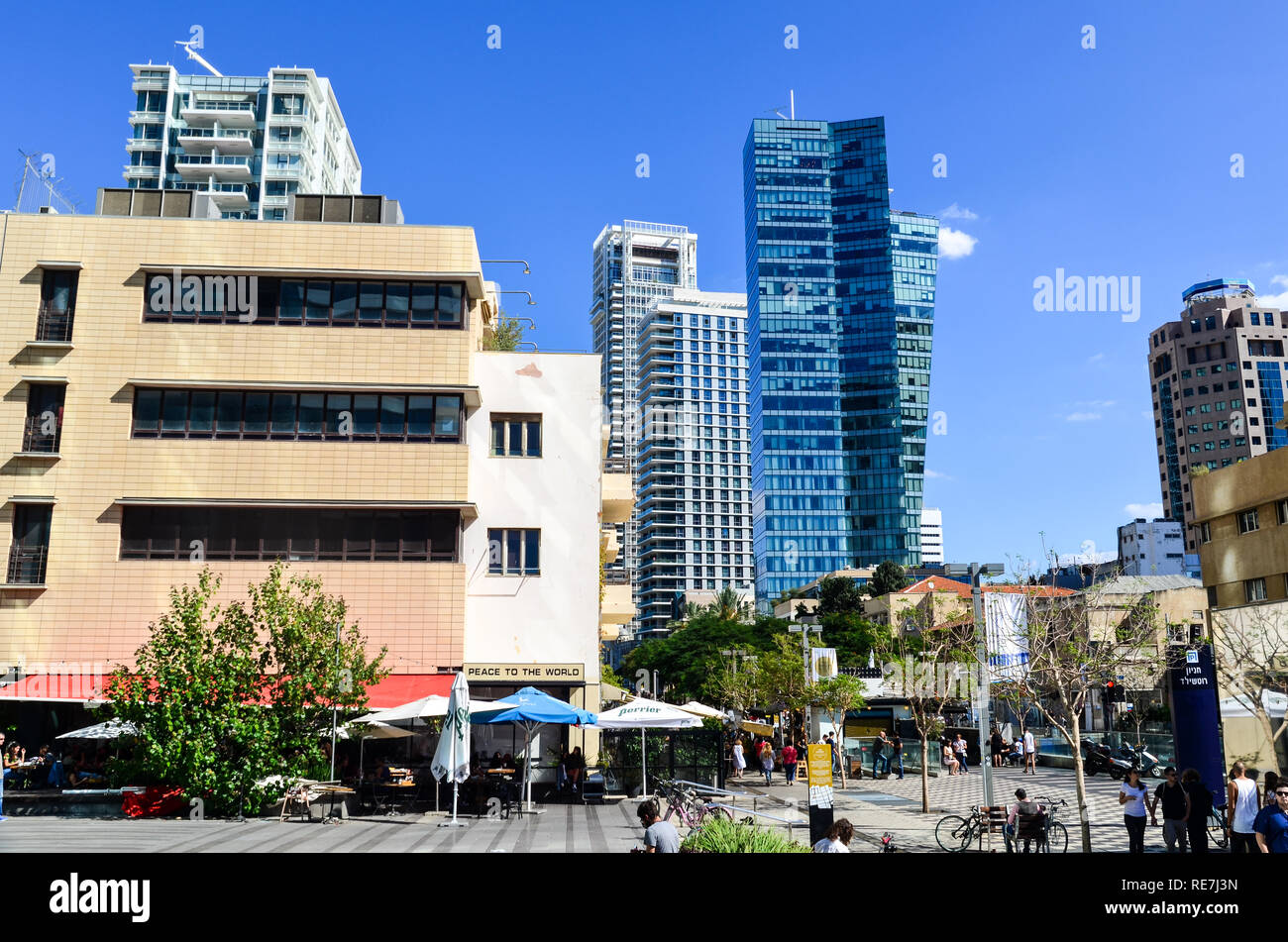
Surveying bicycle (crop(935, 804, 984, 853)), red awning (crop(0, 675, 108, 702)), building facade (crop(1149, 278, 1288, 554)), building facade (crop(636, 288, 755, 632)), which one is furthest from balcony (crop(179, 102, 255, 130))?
building facade (crop(1149, 278, 1288, 554))

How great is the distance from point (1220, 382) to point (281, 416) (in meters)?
160

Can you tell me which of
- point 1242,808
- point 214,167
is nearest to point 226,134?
point 214,167

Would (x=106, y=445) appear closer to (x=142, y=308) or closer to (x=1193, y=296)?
(x=142, y=308)

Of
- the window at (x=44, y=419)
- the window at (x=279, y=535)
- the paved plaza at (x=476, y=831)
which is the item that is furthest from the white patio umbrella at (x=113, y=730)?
the window at (x=44, y=419)

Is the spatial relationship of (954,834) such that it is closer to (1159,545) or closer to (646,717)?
(646,717)

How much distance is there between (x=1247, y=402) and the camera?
492ft

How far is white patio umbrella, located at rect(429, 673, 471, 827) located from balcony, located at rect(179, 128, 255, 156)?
94.4 meters

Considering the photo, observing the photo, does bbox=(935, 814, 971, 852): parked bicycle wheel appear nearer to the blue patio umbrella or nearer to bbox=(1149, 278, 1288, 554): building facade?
the blue patio umbrella

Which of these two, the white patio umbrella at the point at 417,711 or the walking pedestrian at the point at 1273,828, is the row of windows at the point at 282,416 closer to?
the white patio umbrella at the point at 417,711

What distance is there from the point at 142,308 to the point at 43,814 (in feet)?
55.3

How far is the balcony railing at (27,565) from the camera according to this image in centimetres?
3061

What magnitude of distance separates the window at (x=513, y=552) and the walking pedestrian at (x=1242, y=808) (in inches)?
853
